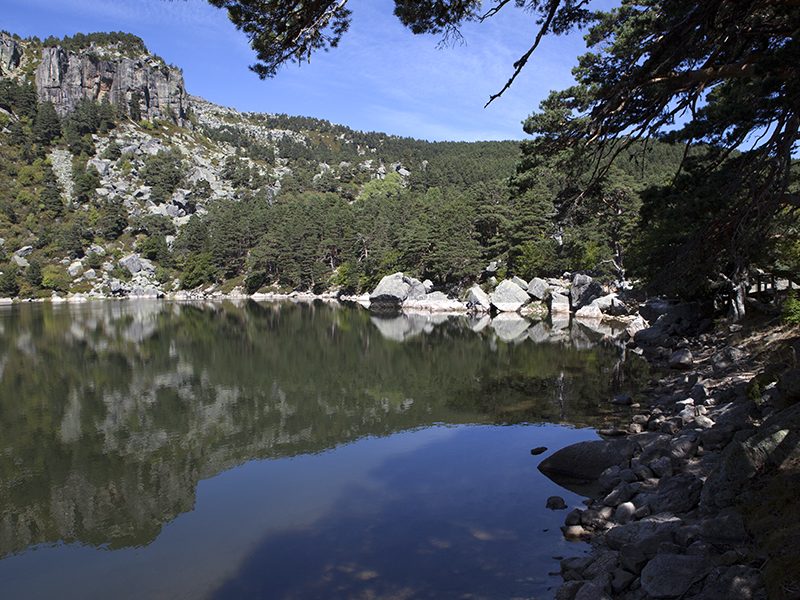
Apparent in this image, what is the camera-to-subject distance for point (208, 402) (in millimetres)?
17250

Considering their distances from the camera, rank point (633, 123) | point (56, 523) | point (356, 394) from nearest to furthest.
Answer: point (56, 523) < point (633, 123) < point (356, 394)

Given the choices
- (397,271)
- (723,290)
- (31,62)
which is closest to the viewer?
(723,290)

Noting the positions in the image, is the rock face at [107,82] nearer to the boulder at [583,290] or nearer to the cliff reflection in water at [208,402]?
the cliff reflection in water at [208,402]

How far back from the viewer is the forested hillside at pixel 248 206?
48.4 m

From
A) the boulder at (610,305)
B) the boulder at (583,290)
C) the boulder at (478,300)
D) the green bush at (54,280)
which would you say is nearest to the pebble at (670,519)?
the boulder at (610,305)

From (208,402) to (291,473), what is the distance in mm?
7696

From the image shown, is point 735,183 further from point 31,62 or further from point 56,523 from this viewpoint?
point 31,62

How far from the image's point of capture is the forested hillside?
48.4 meters

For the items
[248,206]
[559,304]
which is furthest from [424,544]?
[248,206]

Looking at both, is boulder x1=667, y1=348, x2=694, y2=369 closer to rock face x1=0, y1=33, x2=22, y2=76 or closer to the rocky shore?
the rocky shore

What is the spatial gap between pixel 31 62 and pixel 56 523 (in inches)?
8305

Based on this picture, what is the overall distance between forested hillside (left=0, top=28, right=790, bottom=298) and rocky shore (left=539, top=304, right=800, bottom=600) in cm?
492

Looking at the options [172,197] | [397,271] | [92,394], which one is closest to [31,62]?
[172,197]

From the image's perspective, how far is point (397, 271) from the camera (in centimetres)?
6825
